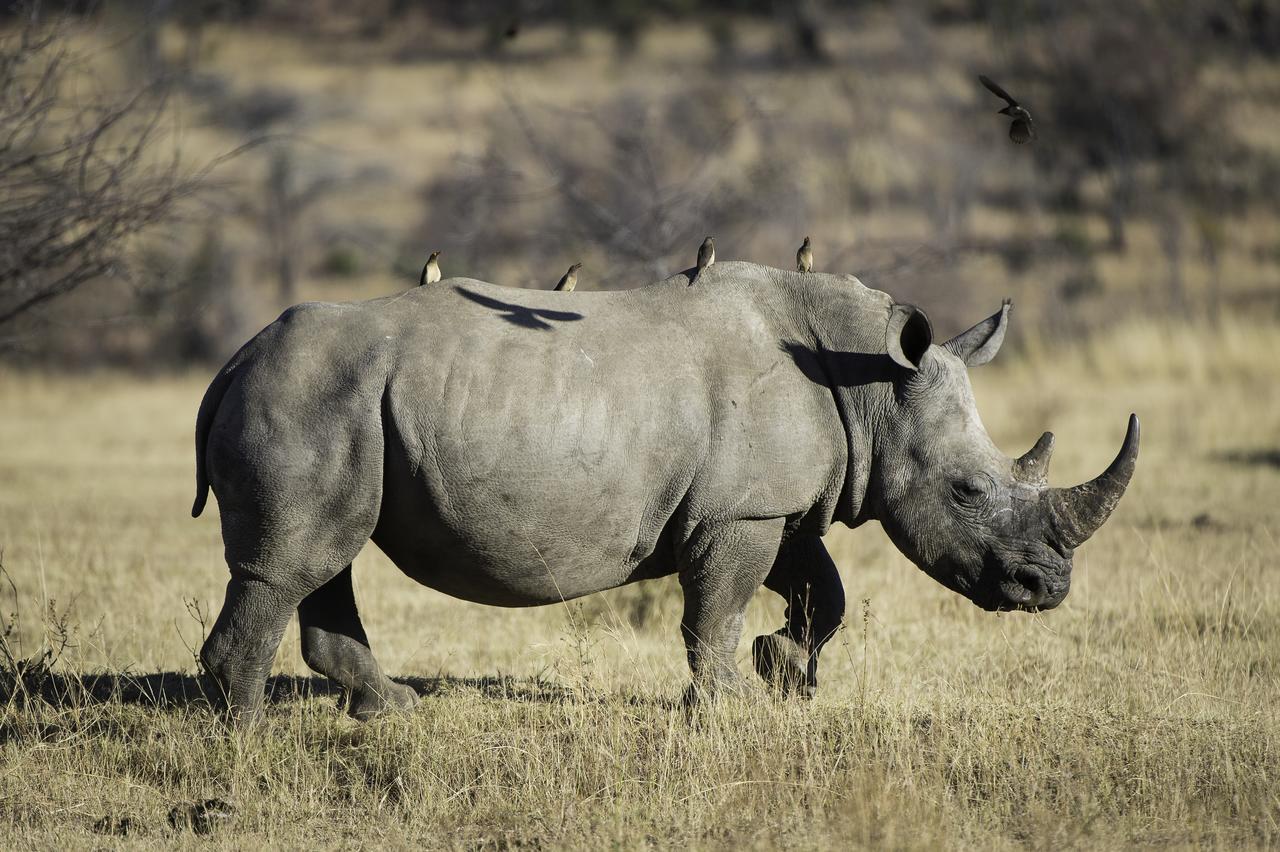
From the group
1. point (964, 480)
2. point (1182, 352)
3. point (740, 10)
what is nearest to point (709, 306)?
point (964, 480)

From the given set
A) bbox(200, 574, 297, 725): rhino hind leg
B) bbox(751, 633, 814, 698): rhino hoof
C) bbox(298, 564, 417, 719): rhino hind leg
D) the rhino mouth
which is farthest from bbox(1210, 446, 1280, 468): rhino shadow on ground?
bbox(200, 574, 297, 725): rhino hind leg

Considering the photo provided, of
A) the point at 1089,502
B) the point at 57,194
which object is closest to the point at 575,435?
the point at 1089,502

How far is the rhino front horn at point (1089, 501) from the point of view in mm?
5723

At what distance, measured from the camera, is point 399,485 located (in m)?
5.33

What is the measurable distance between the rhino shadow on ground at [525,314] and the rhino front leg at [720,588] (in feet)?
3.09

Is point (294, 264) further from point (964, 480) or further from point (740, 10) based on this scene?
point (964, 480)

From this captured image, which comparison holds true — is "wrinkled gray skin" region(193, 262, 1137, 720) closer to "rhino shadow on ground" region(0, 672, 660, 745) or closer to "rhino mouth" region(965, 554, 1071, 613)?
"rhino mouth" region(965, 554, 1071, 613)

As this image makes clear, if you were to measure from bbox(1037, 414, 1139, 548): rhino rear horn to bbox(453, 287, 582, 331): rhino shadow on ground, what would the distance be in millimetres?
1991

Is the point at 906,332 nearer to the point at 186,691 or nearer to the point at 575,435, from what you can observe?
the point at 575,435

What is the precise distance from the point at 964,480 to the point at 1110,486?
551 millimetres

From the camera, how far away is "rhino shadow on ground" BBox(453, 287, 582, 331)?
218 inches

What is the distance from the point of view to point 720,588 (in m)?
5.63

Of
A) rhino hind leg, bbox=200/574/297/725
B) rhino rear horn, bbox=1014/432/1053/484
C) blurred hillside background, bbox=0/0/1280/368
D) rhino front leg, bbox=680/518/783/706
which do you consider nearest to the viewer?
rhino hind leg, bbox=200/574/297/725

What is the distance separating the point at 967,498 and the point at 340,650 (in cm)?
253
